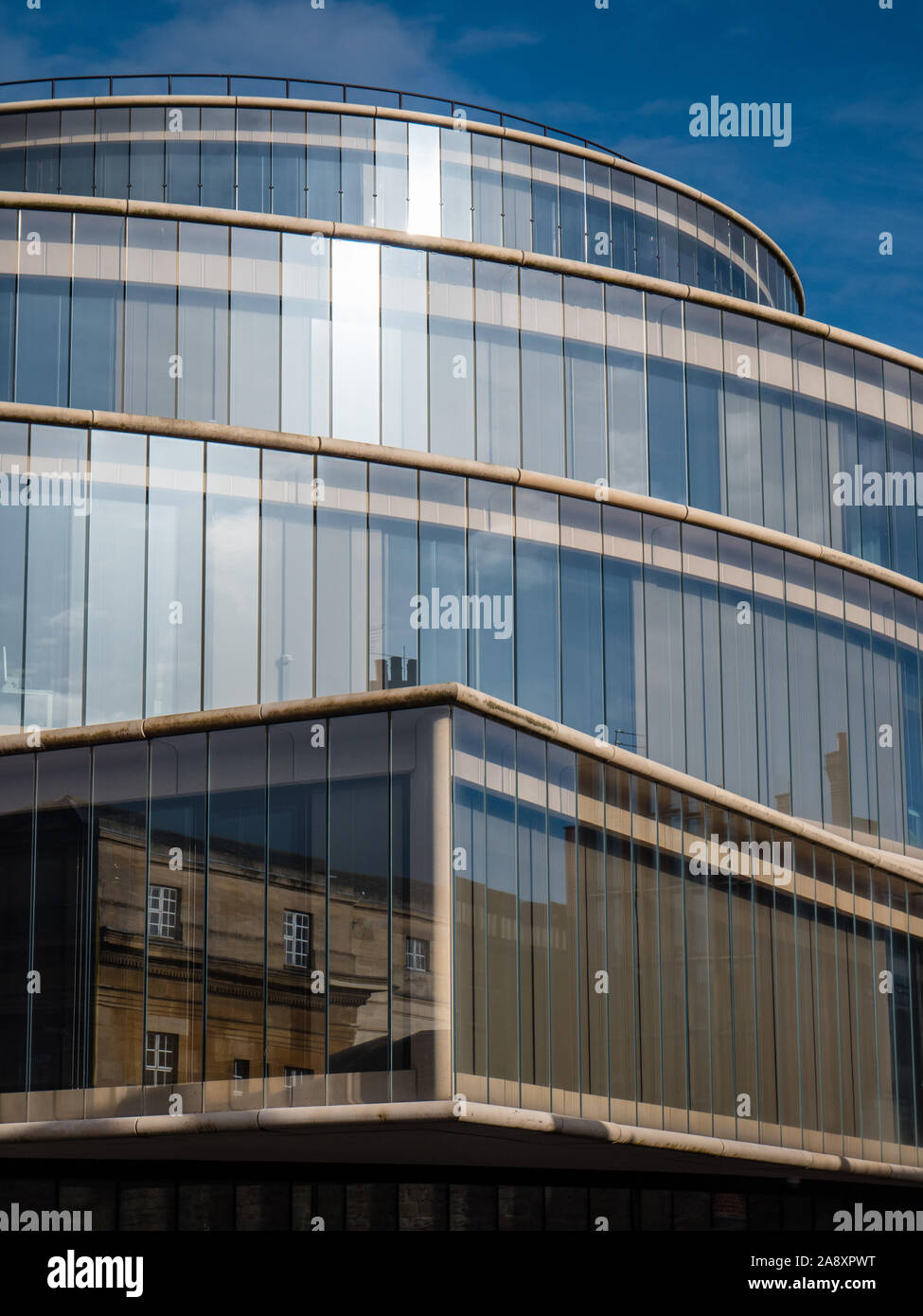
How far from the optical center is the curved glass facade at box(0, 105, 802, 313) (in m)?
35.4

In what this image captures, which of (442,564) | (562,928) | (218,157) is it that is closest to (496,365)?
(442,564)

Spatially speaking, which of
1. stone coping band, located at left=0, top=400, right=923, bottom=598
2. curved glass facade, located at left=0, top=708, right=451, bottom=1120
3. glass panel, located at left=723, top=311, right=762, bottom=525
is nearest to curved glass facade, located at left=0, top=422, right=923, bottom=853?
stone coping band, located at left=0, top=400, right=923, bottom=598

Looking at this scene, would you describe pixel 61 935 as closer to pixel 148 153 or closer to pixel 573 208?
pixel 148 153

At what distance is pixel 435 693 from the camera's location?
831 inches

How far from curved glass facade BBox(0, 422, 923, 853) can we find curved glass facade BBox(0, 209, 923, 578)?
45.5 inches

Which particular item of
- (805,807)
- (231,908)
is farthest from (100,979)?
(805,807)

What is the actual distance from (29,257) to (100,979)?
13.8 m

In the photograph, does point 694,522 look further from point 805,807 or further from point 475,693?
point 475,693

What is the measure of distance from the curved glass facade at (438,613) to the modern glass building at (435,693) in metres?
0.09

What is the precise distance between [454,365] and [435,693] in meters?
11.9

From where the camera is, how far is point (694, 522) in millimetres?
32719

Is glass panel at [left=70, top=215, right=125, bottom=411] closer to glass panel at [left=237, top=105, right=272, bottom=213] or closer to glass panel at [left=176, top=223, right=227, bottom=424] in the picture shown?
glass panel at [left=176, top=223, right=227, bottom=424]

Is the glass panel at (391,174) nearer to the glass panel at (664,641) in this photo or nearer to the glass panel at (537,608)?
the glass panel at (537,608)
